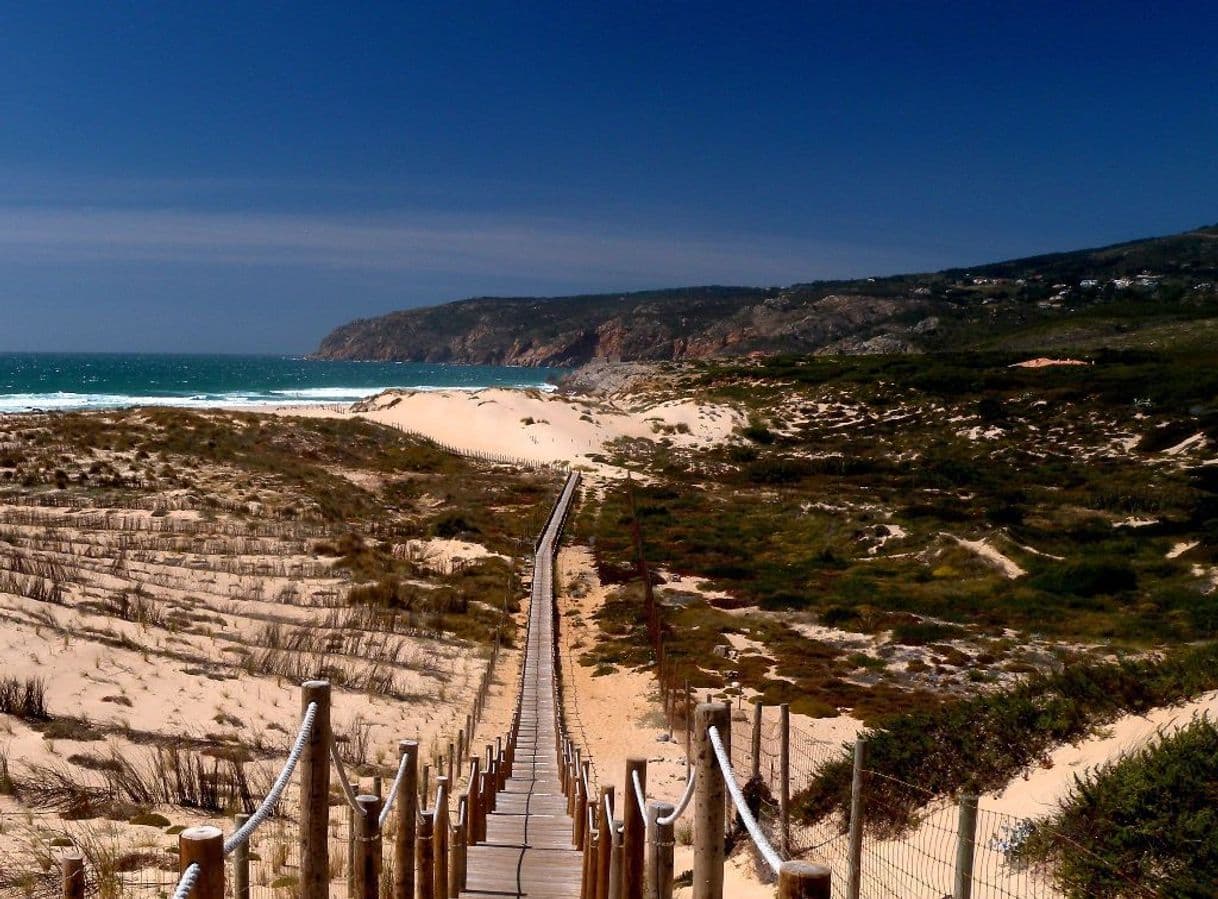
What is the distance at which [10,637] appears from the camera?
12.0m

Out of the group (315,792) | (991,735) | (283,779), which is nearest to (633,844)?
(315,792)

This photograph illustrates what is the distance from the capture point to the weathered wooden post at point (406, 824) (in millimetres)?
5367

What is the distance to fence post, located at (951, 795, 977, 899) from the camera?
15.1 ft

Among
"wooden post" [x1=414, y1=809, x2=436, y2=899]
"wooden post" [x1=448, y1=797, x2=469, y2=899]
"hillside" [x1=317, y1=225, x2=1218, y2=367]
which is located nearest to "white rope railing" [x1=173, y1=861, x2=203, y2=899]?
"wooden post" [x1=414, y1=809, x2=436, y2=899]

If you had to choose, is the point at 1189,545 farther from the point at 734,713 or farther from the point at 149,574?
the point at 149,574

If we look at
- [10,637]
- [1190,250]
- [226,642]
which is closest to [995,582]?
[226,642]

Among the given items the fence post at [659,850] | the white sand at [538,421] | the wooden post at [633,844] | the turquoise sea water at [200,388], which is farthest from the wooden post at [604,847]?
the turquoise sea water at [200,388]

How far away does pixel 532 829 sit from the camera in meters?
8.98

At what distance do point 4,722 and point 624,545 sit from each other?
Result: 24970mm

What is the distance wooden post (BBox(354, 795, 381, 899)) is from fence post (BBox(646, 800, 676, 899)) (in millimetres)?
1459

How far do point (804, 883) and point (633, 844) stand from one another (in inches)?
106

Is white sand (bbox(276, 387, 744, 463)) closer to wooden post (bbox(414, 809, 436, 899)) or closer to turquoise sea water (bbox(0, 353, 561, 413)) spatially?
turquoise sea water (bbox(0, 353, 561, 413))

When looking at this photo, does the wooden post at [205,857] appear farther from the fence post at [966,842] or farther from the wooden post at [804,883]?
the fence post at [966,842]

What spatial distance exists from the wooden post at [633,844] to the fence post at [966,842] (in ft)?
5.48
